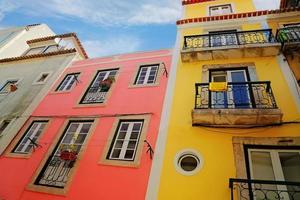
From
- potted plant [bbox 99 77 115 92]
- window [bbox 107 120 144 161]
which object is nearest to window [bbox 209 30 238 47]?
potted plant [bbox 99 77 115 92]

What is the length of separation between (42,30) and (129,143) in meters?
16.1

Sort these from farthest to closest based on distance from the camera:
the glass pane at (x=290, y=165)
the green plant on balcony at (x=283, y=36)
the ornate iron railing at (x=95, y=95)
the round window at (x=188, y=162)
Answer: the ornate iron railing at (x=95, y=95) → the green plant on balcony at (x=283, y=36) → the round window at (x=188, y=162) → the glass pane at (x=290, y=165)

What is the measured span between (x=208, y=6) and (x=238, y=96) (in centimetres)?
687

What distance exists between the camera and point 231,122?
6.84m

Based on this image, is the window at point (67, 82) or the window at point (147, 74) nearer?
the window at point (147, 74)

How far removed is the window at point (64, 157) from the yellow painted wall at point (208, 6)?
7615mm

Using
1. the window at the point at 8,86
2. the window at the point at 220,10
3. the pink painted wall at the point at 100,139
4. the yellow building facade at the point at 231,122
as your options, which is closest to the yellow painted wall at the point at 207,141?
the yellow building facade at the point at 231,122

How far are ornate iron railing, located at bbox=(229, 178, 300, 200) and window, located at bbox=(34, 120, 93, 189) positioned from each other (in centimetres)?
463

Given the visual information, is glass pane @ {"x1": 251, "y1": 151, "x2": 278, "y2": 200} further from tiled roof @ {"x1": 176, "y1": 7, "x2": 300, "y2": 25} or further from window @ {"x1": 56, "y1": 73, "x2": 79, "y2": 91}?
window @ {"x1": 56, "y1": 73, "x2": 79, "y2": 91}

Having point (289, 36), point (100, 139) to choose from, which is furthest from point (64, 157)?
point (289, 36)

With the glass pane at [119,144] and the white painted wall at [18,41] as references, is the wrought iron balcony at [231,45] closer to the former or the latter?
the glass pane at [119,144]

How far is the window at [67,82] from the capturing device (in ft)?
36.4

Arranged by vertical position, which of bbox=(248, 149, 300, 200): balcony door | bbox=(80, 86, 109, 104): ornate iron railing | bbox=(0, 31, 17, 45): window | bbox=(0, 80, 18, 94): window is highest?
bbox=(0, 31, 17, 45): window

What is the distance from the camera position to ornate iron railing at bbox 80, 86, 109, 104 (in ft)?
31.6
